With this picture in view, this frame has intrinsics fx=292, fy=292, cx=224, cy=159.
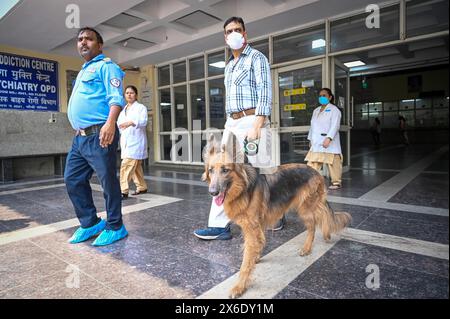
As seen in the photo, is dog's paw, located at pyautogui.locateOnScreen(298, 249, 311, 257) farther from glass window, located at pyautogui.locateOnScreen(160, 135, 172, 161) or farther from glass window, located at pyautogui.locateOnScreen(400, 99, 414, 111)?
glass window, located at pyautogui.locateOnScreen(400, 99, 414, 111)

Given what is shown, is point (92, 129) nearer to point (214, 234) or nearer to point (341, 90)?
point (214, 234)

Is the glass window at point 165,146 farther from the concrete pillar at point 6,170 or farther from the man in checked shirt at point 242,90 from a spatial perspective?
the man in checked shirt at point 242,90

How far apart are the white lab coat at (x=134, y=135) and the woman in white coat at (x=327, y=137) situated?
10.1 feet

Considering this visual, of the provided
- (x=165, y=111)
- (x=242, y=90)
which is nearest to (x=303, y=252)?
(x=242, y=90)

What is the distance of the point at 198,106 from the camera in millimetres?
9992

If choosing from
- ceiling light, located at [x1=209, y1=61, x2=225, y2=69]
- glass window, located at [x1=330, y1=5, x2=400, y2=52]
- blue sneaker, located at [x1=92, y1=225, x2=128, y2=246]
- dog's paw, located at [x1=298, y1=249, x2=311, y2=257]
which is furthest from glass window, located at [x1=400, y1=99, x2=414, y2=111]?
blue sneaker, located at [x1=92, y1=225, x2=128, y2=246]

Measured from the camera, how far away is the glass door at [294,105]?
7.27 meters

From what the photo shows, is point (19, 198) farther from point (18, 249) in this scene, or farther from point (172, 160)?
point (172, 160)

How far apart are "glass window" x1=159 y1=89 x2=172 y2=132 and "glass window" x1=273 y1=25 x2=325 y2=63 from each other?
15.3ft

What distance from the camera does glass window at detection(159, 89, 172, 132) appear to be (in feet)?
35.6

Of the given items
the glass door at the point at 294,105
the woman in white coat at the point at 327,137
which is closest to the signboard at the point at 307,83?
the glass door at the point at 294,105

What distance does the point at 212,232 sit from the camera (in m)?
2.88

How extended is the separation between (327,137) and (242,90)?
2.96 metres

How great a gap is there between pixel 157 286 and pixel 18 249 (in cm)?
169
